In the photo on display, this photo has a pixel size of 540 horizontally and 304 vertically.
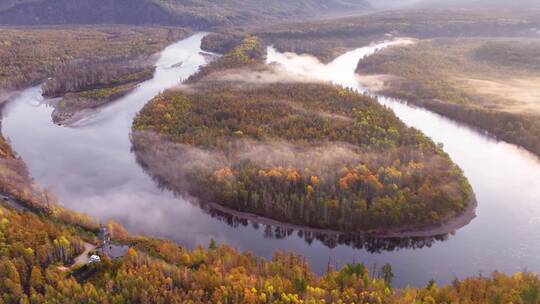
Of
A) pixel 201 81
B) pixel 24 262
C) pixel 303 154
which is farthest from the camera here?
pixel 201 81

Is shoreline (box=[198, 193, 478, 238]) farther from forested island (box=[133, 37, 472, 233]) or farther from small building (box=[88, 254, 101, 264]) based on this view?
small building (box=[88, 254, 101, 264])

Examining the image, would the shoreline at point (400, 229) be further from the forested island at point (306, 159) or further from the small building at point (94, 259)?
the small building at point (94, 259)

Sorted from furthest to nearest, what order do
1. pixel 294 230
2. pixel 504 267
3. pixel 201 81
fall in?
pixel 201 81 < pixel 294 230 < pixel 504 267

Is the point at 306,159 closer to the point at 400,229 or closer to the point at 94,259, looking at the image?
the point at 400,229

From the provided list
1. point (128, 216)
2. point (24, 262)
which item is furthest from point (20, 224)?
point (128, 216)

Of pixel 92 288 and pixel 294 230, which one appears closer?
pixel 92 288

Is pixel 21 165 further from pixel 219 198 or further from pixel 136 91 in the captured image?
pixel 136 91
